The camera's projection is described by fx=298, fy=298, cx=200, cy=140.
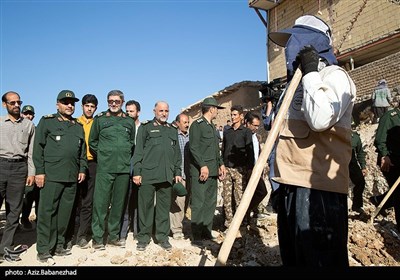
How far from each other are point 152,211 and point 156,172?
59 cm

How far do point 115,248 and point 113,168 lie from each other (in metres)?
1.13

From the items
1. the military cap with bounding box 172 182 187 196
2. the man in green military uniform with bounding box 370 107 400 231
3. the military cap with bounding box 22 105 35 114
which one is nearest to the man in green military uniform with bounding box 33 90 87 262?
the military cap with bounding box 172 182 187 196

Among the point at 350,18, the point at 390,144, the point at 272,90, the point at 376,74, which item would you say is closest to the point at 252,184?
the point at 272,90

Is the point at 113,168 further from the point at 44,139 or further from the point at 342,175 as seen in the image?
the point at 342,175

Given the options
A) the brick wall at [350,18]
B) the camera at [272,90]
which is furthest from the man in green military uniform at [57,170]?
the brick wall at [350,18]

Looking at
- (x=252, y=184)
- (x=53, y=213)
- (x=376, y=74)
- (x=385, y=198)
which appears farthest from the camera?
→ (x=376, y=74)

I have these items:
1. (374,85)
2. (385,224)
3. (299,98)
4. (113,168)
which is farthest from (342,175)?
(374,85)

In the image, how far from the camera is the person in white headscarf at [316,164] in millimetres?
1612

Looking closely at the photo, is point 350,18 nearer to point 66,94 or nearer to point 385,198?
point 385,198

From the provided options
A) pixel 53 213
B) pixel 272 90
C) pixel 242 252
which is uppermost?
pixel 272 90

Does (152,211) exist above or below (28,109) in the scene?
below

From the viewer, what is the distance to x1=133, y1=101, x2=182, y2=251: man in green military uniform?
14.4 feet

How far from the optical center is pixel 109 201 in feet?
14.2

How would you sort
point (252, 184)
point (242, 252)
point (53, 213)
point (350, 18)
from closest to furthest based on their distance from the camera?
1. point (252, 184)
2. point (53, 213)
3. point (242, 252)
4. point (350, 18)
